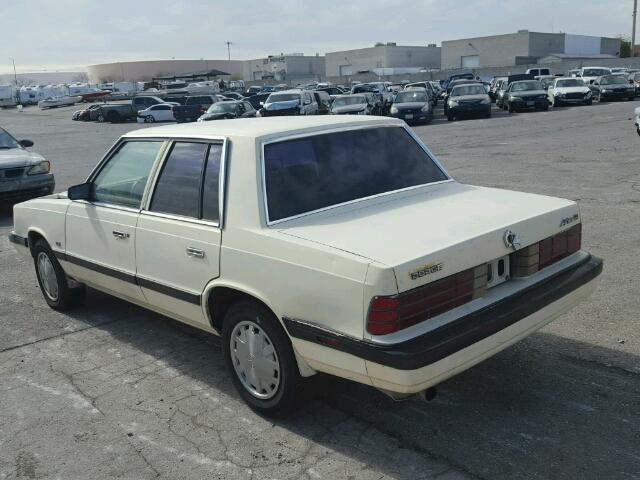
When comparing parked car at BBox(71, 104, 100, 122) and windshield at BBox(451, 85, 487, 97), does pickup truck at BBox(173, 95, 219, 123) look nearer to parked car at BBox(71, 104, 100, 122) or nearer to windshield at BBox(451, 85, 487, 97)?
parked car at BBox(71, 104, 100, 122)

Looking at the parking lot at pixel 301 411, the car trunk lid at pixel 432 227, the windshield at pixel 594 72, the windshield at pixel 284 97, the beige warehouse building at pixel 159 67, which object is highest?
the beige warehouse building at pixel 159 67

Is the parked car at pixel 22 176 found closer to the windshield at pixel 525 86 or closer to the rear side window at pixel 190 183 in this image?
the rear side window at pixel 190 183

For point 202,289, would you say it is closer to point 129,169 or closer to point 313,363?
point 313,363

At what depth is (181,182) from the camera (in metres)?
4.24

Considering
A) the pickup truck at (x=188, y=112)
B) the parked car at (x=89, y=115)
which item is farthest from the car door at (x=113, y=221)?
the parked car at (x=89, y=115)

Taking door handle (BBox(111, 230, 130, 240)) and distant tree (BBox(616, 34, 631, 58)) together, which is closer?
door handle (BBox(111, 230, 130, 240))

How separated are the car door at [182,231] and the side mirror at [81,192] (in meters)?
0.89

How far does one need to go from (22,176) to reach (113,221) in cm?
718

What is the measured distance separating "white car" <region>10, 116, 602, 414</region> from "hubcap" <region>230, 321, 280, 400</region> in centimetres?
1

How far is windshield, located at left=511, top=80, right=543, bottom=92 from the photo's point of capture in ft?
99.6

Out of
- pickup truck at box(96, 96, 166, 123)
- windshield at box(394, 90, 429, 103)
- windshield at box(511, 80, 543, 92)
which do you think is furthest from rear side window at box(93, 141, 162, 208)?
pickup truck at box(96, 96, 166, 123)

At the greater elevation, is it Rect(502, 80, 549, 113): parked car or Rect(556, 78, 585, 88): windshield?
Rect(556, 78, 585, 88): windshield

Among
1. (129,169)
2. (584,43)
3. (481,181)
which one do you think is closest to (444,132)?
(481,181)

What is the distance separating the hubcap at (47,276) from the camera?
5798 millimetres
